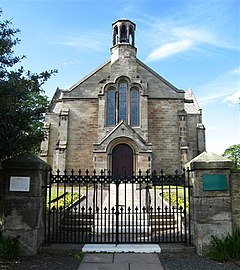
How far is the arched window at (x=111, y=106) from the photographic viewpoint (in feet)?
82.8

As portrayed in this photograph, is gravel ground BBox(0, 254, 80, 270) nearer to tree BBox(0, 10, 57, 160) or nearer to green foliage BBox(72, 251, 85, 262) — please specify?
green foliage BBox(72, 251, 85, 262)

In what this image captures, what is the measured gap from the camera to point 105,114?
25031mm

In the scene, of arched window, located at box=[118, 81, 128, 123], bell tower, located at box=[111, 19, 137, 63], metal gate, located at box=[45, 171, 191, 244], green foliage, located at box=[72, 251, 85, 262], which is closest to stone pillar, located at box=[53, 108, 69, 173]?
arched window, located at box=[118, 81, 128, 123]

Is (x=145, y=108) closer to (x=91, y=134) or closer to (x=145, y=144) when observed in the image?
(x=145, y=144)

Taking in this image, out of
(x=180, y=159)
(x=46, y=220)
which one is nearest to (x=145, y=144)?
(x=180, y=159)

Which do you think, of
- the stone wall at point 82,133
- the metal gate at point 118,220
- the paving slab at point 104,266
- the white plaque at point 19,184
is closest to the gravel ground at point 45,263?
the paving slab at point 104,266

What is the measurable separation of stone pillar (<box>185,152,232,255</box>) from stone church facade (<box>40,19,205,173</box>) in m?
15.3

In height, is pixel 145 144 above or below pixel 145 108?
below

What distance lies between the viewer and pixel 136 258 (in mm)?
6746

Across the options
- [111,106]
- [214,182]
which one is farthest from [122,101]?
[214,182]

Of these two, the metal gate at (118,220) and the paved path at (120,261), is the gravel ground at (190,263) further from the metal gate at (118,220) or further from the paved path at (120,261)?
the metal gate at (118,220)

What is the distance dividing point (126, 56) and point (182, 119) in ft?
26.4

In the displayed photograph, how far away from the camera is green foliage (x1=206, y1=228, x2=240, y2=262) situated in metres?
6.79

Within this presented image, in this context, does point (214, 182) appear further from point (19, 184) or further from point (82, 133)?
point (82, 133)
